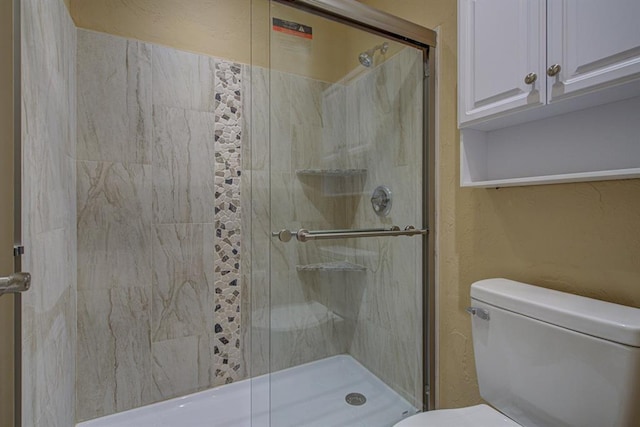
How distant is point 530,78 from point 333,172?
71cm

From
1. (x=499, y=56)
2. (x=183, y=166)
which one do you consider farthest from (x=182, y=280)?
(x=499, y=56)

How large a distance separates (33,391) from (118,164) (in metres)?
0.97

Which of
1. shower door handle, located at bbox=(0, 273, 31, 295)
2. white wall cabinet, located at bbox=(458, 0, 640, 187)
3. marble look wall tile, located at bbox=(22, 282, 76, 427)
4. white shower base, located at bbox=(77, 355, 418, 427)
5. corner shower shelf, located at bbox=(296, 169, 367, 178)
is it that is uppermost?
white wall cabinet, located at bbox=(458, 0, 640, 187)

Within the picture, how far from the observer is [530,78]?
894mm

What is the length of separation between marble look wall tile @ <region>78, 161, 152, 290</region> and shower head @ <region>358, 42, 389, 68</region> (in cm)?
114

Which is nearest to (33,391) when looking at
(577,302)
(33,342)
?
(33,342)

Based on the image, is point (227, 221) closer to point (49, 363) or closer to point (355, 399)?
point (49, 363)

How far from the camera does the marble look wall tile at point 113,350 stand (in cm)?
143

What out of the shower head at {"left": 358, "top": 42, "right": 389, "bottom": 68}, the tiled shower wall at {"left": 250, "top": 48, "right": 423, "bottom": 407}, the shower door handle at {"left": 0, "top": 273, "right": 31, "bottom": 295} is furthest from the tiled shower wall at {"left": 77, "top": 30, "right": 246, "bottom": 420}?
the shower door handle at {"left": 0, "top": 273, "right": 31, "bottom": 295}

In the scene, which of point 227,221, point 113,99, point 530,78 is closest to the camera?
point 530,78

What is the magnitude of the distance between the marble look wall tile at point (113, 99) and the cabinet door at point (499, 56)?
143cm

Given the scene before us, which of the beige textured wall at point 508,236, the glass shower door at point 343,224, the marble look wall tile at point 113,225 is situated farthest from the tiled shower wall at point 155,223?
the beige textured wall at point 508,236

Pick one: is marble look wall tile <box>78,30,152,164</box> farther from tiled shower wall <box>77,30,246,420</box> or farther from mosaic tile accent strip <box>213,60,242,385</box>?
mosaic tile accent strip <box>213,60,242,385</box>

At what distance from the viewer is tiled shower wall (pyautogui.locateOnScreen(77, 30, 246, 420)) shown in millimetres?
Answer: 1444
